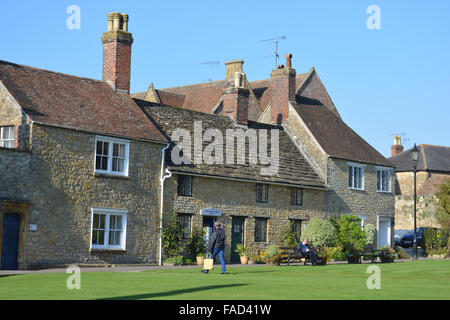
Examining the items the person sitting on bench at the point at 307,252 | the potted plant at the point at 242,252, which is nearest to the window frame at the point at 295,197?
the potted plant at the point at 242,252

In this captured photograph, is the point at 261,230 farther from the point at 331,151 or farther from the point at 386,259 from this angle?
the point at 331,151

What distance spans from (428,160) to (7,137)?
4881 cm

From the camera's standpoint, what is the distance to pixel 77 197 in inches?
1089

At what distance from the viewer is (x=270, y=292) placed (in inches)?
610

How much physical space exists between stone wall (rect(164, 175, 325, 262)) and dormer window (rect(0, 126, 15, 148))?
287 inches

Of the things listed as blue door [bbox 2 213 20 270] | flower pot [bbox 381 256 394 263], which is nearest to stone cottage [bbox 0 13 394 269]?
blue door [bbox 2 213 20 270]

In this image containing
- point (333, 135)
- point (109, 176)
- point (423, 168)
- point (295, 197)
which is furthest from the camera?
point (423, 168)

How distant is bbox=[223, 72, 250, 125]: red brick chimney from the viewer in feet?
124

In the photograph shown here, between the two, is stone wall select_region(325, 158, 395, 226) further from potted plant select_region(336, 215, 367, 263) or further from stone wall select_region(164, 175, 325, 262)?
stone wall select_region(164, 175, 325, 262)

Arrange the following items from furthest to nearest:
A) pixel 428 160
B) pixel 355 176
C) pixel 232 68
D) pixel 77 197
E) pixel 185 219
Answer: pixel 428 160 < pixel 232 68 < pixel 355 176 < pixel 185 219 < pixel 77 197

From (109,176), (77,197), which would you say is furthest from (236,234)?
(77,197)

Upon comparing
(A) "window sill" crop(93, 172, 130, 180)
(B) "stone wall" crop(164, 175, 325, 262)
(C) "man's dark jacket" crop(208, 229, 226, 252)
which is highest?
(A) "window sill" crop(93, 172, 130, 180)

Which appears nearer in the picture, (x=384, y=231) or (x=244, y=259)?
(x=244, y=259)
